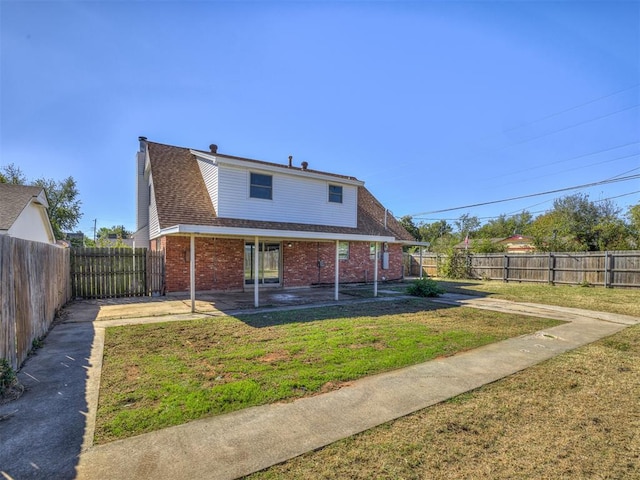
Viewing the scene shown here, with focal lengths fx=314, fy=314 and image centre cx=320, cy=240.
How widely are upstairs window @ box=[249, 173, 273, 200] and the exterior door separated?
1985mm

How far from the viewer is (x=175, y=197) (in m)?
11.9

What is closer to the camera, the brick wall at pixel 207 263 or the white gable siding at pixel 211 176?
the brick wall at pixel 207 263

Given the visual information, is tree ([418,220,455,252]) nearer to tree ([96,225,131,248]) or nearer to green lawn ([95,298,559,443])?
tree ([96,225,131,248])

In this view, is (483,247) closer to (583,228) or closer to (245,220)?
(583,228)

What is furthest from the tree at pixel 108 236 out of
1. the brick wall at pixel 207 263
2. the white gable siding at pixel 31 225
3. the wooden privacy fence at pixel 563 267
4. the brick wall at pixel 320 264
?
the wooden privacy fence at pixel 563 267

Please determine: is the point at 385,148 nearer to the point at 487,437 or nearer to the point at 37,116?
the point at 37,116

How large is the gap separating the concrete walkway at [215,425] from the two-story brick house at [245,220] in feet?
20.0

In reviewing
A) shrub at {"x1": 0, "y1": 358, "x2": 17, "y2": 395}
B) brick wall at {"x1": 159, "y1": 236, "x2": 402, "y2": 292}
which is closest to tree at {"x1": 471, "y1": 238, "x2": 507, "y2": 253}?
brick wall at {"x1": 159, "y1": 236, "x2": 402, "y2": 292}

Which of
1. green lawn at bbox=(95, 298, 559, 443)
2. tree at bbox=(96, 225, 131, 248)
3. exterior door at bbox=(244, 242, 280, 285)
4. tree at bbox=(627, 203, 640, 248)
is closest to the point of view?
green lawn at bbox=(95, 298, 559, 443)

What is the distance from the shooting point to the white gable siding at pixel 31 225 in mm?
12337

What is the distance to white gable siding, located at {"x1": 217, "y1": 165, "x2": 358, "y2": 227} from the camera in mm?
12055

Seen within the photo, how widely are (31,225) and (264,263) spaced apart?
11038 mm

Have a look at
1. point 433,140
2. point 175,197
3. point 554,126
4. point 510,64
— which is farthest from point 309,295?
point 554,126

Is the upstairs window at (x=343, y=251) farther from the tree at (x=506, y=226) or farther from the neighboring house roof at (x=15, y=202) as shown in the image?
the tree at (x=506, y=226)
